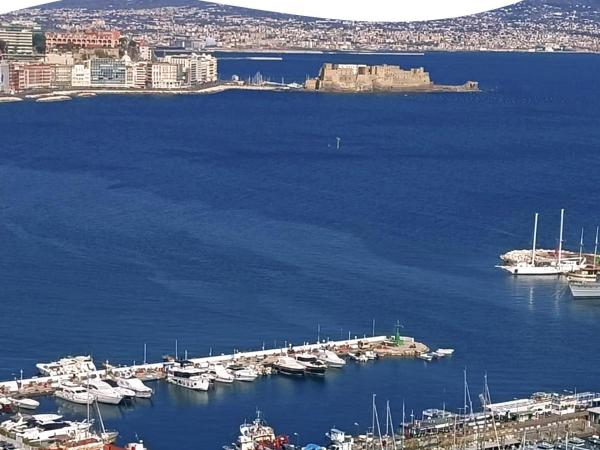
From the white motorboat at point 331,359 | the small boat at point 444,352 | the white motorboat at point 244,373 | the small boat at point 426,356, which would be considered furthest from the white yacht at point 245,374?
the small boat at point 444,352

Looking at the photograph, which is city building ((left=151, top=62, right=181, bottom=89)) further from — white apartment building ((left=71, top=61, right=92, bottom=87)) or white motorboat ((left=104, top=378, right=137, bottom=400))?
white motorboat ((left=104, top=378, right=137, bottom=400))

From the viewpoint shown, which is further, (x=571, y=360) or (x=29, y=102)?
(x=29, y=102)

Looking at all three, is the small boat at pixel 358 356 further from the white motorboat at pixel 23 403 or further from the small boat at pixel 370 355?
the white motorboat at pixel 23 403

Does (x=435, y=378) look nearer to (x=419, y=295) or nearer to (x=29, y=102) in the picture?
(x=419, y=295)

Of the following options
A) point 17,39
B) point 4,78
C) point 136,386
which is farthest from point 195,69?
point 136,386


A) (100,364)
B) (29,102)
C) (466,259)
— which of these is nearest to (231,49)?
(29,102)

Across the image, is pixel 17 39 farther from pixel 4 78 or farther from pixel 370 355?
pixel 370 355
